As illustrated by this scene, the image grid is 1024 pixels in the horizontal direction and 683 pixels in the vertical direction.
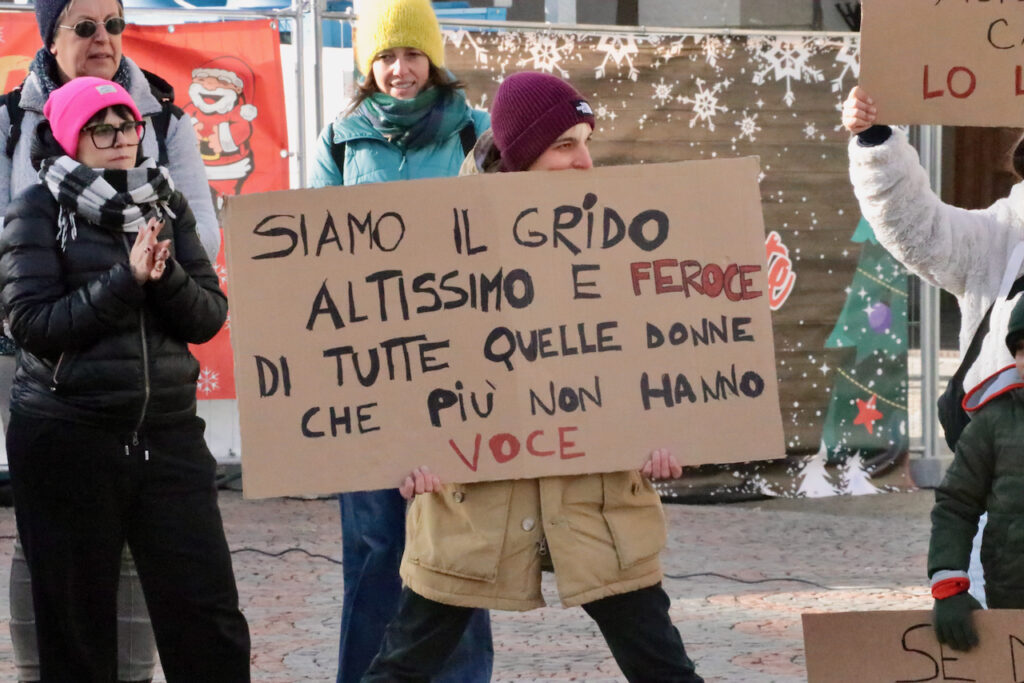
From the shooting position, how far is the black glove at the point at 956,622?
10.9ft

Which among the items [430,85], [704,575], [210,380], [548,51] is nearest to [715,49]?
[548,51]

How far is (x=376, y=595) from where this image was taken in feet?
13.8

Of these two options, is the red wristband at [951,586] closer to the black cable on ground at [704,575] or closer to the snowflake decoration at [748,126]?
the black cable on ground at [704,575]

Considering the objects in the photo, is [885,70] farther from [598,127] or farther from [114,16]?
[598,127]

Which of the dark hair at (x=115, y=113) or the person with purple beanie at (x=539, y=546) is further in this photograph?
the dark hair at (x=115, y=113)

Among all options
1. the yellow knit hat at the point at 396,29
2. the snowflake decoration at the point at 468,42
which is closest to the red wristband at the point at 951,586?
the yellow knit hat at the point at 396,29

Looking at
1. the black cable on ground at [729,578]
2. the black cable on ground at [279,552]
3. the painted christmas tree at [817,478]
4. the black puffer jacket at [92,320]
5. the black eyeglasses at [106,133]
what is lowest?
the black cable on ground at [729,578]

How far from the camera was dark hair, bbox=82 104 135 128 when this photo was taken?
383 centimetres

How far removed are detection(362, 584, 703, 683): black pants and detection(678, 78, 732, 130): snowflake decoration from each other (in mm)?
4575

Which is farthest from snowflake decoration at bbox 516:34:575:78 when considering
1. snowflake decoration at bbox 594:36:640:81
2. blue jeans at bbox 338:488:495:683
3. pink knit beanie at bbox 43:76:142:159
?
pink knit beanie at bbox 43:76:142:159

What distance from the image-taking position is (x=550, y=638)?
5.55m

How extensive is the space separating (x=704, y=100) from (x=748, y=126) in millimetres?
255

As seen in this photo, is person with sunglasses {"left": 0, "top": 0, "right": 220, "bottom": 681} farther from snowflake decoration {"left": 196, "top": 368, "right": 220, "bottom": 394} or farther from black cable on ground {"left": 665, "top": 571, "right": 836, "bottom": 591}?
snowflake decoration {"left": 196, "top": 368, "right": 220, "bottom": 394}

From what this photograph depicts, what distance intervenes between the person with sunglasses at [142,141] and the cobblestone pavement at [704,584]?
834 millimetres
